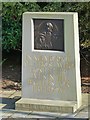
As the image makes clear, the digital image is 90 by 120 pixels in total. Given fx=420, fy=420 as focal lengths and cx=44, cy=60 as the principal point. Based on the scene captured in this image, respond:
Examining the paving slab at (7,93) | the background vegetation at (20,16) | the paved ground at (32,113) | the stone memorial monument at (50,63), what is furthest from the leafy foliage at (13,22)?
the stone memorial monument at (50,63)

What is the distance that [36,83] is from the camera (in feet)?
21.4

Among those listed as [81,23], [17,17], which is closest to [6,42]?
[17,17]

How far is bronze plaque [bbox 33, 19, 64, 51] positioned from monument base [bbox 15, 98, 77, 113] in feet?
2.68

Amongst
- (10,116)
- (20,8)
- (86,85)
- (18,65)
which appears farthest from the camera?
(18,65)

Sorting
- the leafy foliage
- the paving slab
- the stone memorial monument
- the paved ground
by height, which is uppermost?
the leafy foliage

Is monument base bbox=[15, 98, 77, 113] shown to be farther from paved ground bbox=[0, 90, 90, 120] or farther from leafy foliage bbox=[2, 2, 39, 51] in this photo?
leafy foliage bbox=[2, 2, 39, 51]

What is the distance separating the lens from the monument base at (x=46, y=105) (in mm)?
6254

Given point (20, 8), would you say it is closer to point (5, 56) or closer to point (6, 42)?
point (6, 42)

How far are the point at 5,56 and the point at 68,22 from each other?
12.3ft

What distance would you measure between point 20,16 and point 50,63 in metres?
2.39

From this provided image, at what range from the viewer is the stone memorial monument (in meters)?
6.25

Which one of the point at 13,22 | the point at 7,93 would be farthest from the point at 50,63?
the point at 13,22

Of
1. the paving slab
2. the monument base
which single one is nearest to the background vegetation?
the paving slab

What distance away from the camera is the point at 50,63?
21.0ft
